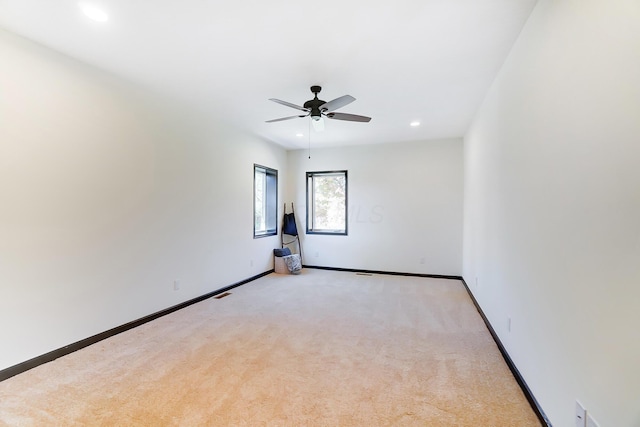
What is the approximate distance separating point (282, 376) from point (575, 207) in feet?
6.89

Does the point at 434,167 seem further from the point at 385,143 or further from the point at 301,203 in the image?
the point at 301,203

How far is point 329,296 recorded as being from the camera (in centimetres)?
427

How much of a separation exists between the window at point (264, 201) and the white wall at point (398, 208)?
0.77 metres

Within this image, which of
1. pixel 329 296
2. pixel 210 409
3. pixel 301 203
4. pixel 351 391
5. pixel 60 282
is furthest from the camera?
pixel 301 203

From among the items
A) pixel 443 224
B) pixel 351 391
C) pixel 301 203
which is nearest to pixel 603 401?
pixel 351 391

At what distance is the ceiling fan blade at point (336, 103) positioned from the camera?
268cm

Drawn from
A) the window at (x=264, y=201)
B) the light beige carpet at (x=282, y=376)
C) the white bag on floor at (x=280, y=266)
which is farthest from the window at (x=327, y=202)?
the light beige carpet at (x=282, y=376)

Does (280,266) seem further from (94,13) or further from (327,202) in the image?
(94,13)

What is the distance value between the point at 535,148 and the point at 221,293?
4106 millimetres

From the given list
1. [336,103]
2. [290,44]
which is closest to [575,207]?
[336,103]

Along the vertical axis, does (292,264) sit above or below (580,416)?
below

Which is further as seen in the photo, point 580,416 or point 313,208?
point 313,208

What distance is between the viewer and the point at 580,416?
130cm

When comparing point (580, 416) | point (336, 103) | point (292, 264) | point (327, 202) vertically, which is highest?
point (336, 103)
